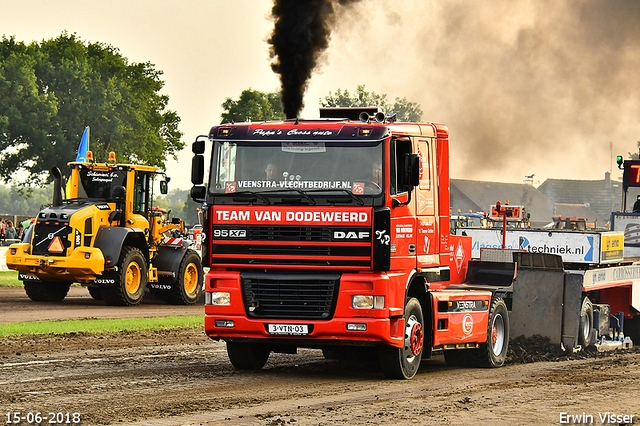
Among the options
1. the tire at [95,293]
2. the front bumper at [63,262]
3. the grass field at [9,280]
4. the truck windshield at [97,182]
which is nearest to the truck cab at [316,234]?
the front bumper at [63,262]

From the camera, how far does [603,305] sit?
15789mm

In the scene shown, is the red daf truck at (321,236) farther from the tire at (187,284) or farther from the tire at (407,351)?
the tire at (187,284)

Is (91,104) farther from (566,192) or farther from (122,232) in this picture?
(566,192)

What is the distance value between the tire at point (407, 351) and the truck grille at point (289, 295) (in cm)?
98

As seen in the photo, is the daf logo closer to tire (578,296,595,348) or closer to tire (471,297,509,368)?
tire (471,297,509,368)

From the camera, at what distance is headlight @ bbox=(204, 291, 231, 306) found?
11172 mm

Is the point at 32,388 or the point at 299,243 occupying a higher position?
the point at 299,243

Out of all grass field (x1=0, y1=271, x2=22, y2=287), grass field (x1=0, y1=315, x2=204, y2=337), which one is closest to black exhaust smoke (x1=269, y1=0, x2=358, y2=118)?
grass field (x1=0, y1=315, x2=204, y2=337)

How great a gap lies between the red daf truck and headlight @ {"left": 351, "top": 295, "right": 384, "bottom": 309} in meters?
0.01

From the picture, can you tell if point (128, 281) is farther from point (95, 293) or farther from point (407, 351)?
point (407, 351)

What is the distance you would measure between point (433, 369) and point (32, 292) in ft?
43.0

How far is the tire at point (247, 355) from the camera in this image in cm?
1212

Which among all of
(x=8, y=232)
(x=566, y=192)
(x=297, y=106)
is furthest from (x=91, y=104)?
(x=566, y=192)

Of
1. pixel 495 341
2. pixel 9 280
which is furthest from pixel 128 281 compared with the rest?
pixel 495 341
